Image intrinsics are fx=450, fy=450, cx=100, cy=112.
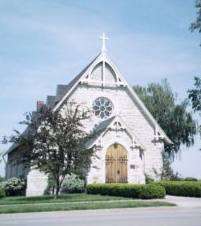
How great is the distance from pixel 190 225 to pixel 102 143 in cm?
2303

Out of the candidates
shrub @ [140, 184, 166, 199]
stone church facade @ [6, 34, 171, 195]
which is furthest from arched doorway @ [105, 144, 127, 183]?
shrub @ [140, 184, 166, 199]

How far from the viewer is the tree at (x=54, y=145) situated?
27016mm

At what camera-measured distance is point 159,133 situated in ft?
131

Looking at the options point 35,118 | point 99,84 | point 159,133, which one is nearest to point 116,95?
point 99,84

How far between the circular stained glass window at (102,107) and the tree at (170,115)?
17.3 meters

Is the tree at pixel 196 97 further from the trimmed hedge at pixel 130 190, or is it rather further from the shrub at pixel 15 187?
the shrub at pixel 15 187

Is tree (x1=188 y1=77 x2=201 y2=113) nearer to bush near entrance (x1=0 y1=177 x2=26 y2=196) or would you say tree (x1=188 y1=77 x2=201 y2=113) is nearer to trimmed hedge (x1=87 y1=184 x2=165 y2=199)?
trimmed hedge (x1=87 y1=184 x2=165 y2=199)

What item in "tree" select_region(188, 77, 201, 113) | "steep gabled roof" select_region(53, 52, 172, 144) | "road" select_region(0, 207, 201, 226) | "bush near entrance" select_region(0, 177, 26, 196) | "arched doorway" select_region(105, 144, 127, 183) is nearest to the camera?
"road" select_region(0, 207, 201, 226)

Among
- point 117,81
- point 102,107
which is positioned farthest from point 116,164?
point 117,81

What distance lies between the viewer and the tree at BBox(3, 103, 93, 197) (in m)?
27.0

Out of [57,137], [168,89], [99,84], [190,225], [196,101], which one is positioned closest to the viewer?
[190,225]

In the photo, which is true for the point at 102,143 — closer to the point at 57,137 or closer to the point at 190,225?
the point at 57,137

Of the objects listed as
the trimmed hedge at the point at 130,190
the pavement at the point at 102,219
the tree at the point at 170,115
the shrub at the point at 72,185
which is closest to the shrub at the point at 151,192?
the trimmed hedge at the point at 130,190

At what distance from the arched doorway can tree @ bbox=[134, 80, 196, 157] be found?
65.6 feet
